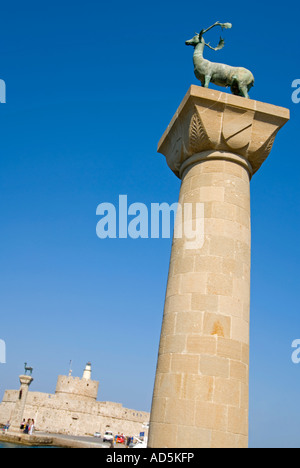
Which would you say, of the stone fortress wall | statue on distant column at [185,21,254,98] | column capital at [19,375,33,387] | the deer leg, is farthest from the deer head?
the stone fortress wall

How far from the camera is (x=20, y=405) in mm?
Answer: 40375

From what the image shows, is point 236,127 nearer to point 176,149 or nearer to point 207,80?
point 176,149

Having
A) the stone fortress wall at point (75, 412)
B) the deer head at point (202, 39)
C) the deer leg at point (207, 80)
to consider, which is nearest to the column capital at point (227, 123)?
the deer leg at point (207, 80)

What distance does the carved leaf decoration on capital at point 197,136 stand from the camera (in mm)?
7489

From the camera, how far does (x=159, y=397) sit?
6363 mm

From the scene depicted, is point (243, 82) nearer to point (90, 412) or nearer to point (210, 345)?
point (210, 345)

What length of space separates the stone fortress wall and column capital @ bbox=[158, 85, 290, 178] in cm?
5179

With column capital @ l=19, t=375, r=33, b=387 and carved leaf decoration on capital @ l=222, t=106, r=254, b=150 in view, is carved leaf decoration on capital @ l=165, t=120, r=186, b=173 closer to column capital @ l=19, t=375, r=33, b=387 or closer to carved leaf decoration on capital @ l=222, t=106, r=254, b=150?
carved leaf decoration on capital @ l=222, t=106, r=254, b=150

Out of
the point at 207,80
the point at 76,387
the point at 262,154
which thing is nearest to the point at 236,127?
the point at 262,154

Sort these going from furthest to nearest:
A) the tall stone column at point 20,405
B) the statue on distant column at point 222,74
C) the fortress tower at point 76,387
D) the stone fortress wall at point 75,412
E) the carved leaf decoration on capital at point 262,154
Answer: the fortress tower at point 76,387
the stone fortress wall at point 75,412
the tall stone column at point 20,405
the statue on distant column at point 222,74
the carved leaf decoration on capital at point 262,154

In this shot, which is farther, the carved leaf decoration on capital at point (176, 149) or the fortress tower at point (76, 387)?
the fortress tower at point (76, 387)

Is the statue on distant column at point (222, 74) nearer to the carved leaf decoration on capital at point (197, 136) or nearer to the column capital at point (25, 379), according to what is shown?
the carved leaf decoration on capital at point (197, 136)

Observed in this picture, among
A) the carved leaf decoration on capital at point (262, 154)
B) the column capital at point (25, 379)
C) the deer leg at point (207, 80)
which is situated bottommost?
the carved leaf decoration on capital at point (262, 154)

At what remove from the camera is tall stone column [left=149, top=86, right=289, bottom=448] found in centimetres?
604
